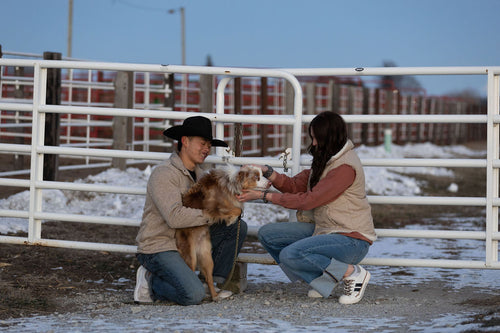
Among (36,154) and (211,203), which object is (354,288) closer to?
(211,203)

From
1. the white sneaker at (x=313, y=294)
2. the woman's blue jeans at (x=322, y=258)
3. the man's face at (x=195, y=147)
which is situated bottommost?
the white sneaker at (x=313, y=294)

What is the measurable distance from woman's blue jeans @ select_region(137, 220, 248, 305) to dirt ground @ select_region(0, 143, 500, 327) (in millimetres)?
602

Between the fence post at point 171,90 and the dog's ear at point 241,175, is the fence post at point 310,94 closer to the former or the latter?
the fence post at point 171,90

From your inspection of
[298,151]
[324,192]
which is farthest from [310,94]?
[324,192]

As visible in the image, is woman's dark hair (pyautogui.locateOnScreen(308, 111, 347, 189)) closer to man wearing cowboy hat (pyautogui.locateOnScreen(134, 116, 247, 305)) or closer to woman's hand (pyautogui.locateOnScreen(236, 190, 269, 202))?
woman's hand (pyautogui.locateOnScreen(236, 190, 269, 202))

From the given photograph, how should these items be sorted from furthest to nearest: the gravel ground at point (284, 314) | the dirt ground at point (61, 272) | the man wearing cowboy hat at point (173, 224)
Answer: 1. the dirt ground at point (61, 272)
2. the man wearing cowboy hat at point (173, 224)
3. the gravel ground at point (284, 314)

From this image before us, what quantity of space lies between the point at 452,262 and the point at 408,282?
2.13 ft

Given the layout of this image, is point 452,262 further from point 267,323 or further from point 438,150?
point 438,150

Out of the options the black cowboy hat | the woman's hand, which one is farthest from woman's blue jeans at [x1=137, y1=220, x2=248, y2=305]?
the black cowboy hat

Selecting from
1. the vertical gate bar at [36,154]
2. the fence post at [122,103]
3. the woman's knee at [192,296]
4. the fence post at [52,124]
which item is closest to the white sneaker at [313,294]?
the woman's knee at [192,296]

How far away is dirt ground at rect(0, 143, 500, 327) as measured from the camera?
497 centimetres

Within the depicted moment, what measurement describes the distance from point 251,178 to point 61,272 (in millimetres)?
2252

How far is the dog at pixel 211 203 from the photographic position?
15.7ft

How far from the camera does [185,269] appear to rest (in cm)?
489
